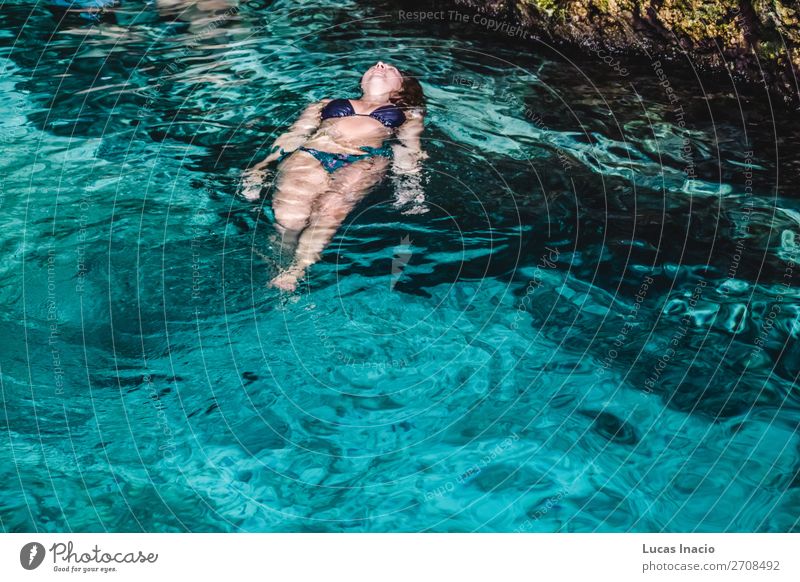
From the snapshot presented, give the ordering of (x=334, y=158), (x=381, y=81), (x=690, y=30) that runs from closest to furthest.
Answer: (x=334, y=158), (x=381, y=81), (x=690, y=30)

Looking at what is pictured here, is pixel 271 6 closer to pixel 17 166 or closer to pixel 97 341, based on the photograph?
pixel 17 166

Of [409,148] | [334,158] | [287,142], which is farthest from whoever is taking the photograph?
[287,142]

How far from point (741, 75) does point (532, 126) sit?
2.41 metres

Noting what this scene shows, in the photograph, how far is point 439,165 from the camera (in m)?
6.20

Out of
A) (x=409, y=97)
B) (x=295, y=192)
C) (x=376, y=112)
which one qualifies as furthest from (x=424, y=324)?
(x=409, y=97)

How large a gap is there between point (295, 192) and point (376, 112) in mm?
1218

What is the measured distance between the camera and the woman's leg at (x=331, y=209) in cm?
500

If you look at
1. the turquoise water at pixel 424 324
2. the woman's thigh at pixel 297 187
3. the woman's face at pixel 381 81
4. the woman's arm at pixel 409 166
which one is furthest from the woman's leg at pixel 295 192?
the woman's face at pixel 381 81

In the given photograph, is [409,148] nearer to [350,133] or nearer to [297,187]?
[350,133]

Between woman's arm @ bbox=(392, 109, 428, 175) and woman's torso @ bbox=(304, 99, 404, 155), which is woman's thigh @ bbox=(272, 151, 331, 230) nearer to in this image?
woman's torso @ bbox=(304, 99, 404, 155)

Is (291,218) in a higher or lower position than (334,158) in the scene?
lower

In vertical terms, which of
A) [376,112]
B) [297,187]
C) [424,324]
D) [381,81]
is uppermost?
[381,81]

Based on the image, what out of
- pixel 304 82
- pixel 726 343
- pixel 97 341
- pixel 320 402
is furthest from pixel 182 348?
pixel 304 82

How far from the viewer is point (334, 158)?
19.0 ft
